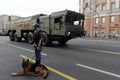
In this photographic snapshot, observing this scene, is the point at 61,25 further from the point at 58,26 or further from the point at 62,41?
the point at 62,41

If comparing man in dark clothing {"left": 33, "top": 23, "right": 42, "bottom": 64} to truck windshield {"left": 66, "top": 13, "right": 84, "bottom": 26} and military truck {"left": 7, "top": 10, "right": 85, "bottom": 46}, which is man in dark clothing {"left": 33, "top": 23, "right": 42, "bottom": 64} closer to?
military truck {"left": 7, "top": 10, "right": 85, "bottom": 46}

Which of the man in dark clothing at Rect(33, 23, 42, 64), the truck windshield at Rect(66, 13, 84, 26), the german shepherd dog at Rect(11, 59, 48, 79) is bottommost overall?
the german shepherd dog at Rect(11, 59, 48, 79)

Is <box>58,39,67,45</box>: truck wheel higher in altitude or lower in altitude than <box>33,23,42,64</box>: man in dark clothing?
lower

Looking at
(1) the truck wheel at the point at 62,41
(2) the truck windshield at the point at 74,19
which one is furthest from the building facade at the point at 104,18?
(2) the truck windshield at the point at 74,19

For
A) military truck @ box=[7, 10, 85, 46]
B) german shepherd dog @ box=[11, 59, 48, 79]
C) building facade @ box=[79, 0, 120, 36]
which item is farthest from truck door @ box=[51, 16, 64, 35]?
building facade @ box=[79, 0, 120, 36]

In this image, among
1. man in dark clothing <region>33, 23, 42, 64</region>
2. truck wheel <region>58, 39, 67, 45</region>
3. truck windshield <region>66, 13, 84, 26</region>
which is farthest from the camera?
truck wheel <region>58, 39, 67, 45</region>

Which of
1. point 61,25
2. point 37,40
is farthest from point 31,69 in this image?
point 61,25

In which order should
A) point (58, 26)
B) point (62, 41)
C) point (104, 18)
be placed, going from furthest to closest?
1. point (104, 18)
2. point (62, 41)
3. point (58, 26)

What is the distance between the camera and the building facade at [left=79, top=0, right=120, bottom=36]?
5975 centimetres

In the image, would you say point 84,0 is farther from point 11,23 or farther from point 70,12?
point 70,12

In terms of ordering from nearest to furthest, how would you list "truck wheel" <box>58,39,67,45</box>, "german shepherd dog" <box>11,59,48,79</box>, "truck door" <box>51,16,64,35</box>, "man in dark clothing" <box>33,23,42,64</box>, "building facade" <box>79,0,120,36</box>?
1. "german shepherd dog" <box>11,59,48,79</box>
2. "man in dark clothing" <box>33,23,42,64</box>
3. "truck door" <box>51,16,64,35</box>
4. "truck wheel" <box>58,39,67,45</box>
5. "building facade" <box>79,0,120,36</box>

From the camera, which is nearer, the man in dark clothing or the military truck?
the man in dark clothing

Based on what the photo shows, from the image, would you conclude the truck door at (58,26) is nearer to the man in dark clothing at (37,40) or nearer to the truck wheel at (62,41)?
the truck wheel at (62,41)

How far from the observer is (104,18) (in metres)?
64.2
